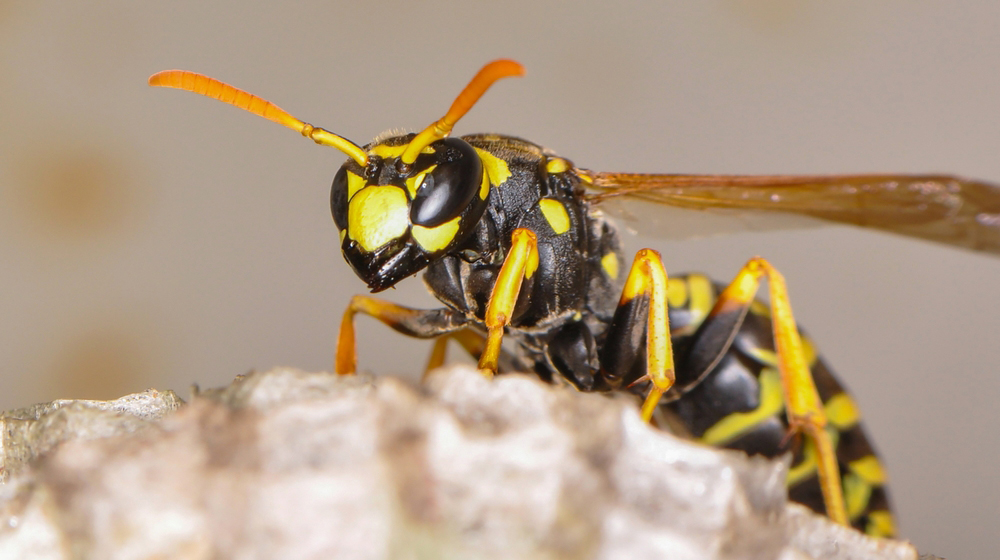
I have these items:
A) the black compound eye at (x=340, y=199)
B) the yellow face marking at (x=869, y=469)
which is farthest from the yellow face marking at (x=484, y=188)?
the yellow face marking at (x=869, y=469)

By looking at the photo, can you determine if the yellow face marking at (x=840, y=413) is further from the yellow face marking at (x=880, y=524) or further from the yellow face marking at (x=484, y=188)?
the yellow face marking at (x=484, y=188)

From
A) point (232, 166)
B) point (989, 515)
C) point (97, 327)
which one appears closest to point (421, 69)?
point (232, 166)

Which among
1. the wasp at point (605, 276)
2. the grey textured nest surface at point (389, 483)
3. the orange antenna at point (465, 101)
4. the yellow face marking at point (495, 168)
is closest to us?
the grey textured nest surface at point (389, 483)

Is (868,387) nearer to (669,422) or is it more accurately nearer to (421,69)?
(669,422)

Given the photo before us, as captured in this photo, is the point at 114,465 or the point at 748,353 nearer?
the point at 114,465

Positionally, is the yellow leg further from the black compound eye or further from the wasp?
the black compound eye

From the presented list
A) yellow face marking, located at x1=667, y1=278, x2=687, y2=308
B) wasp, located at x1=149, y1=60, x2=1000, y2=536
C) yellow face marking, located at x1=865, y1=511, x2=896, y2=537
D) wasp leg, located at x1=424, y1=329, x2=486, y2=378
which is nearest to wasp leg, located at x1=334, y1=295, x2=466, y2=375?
wasp, located at x1=149, y1=60, x2=1000, y2=536
